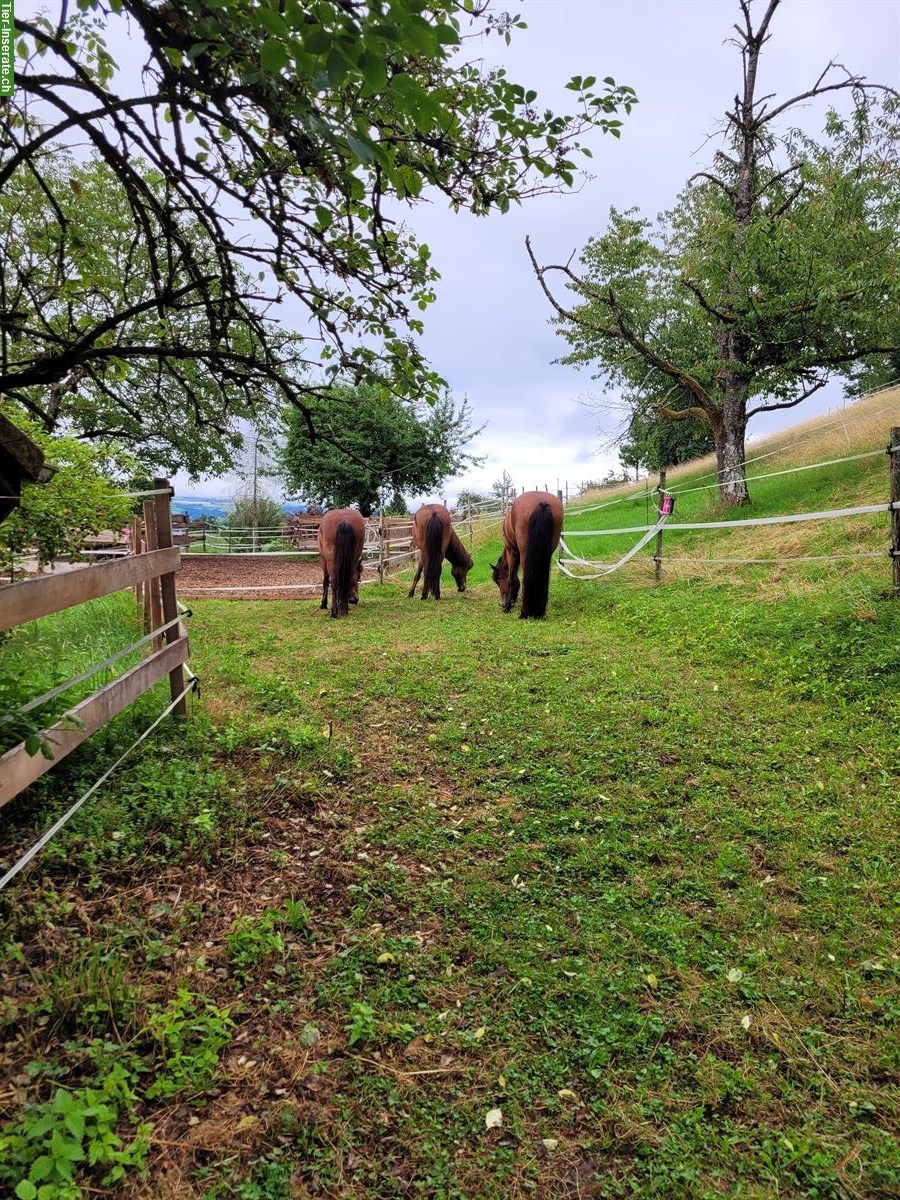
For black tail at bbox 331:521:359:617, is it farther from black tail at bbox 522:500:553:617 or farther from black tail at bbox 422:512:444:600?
black tail at bbox 522:500:553:617

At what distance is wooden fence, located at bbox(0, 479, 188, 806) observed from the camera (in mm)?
2176

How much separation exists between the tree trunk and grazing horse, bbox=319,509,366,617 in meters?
7.09

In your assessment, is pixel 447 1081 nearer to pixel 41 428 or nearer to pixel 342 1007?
pixel 342 1007

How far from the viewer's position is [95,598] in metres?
3.25

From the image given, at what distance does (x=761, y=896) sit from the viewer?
2.75 m

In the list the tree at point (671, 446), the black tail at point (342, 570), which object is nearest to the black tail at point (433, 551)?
the black tail at point (342, 570)

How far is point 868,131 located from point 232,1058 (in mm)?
13272

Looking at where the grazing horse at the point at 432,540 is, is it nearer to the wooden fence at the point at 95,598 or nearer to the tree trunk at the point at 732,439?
the tree trunk at the point at 732,439

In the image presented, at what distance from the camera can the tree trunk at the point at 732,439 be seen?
12.0m

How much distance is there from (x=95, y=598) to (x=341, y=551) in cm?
635

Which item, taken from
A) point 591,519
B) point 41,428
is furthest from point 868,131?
point 41,428

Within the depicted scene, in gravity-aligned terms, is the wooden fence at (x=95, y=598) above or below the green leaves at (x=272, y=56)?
below

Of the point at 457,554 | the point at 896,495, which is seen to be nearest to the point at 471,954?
the point at 896,495

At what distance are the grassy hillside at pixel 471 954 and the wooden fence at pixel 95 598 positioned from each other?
17.0 inches
